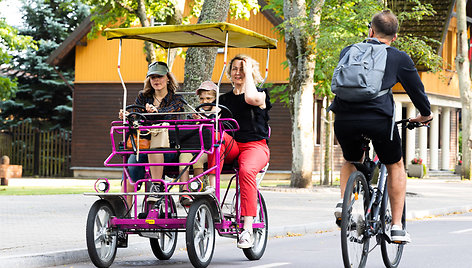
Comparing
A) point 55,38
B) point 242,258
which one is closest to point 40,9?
point 55,38

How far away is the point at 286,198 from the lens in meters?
20.4

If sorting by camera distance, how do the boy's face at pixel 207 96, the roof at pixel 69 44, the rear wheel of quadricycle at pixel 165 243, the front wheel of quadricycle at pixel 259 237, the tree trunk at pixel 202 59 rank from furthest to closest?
the roof at pixel 69 44
the tree trunk at pixel 202 59
the front wheel of quadricycle at pixel 259 237
the boy's face at pixel 207 96
the rear wheel of quadricycle at pixel 165 243

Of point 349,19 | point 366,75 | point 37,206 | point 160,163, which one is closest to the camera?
point 366,75

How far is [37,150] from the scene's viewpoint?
4019 cm

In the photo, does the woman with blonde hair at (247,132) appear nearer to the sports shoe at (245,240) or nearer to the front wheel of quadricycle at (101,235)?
the sports shoe at (245,240)

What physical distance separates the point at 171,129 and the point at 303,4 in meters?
16.0

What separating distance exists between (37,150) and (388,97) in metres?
34.4

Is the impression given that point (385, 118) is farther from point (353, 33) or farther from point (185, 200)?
point (353, 33)

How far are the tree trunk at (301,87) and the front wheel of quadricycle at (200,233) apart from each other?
1563 cm

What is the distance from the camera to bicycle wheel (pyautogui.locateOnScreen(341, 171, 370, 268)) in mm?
6994

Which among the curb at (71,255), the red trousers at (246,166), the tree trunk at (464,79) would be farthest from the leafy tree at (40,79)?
the red trousers at (246,166)

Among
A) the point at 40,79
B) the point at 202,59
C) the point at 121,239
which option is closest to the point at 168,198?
the point at 121,239

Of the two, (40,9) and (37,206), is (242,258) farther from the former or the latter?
(40,9)

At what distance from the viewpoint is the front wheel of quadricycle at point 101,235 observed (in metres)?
8.12
